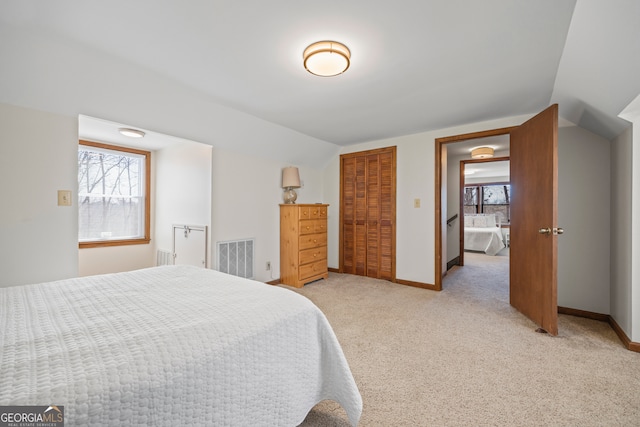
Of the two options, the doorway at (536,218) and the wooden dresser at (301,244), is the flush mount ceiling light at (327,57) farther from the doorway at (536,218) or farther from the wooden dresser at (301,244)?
the wooden dresser at (301,244)

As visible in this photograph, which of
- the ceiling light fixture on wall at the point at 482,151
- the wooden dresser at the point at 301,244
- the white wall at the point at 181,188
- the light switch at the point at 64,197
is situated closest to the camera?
the light switch at the point at 64,197

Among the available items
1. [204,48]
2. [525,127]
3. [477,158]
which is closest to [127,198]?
[204,48]

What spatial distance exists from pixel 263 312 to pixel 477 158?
5.47 metres

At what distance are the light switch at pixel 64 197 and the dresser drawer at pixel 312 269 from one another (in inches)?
100

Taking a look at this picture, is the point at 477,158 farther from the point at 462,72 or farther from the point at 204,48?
the point at 204,48

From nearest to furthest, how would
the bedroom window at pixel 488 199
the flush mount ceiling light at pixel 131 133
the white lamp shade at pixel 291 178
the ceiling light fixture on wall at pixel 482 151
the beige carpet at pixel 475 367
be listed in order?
the beige carpet at pixel 475 367 < the flush mount ceiling light at pixel 131 133 < the white lamp shade at pixel 291 178 < the ceiling light fixture on wall at pixel 482 151 < the bedroom window at pixel 488 199

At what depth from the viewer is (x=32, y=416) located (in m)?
0.66

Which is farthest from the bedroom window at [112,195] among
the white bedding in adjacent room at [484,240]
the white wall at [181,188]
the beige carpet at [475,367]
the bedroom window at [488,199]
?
the bedroom window at [488,199]

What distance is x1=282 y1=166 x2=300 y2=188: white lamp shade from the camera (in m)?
3.94

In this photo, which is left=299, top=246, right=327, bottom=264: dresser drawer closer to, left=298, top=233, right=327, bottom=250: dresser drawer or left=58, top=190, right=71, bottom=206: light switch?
left=298, top=233, right=327, bottom=250: dresser drawer

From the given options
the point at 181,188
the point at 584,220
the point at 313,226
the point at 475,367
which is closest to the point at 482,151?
the point at 584,220

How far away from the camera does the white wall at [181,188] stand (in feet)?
10.7

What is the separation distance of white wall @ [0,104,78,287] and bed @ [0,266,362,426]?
65cm

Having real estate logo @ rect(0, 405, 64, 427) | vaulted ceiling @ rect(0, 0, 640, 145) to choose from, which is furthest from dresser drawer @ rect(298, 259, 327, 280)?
real estate logo @ rect(0, 405, 64, 427)
